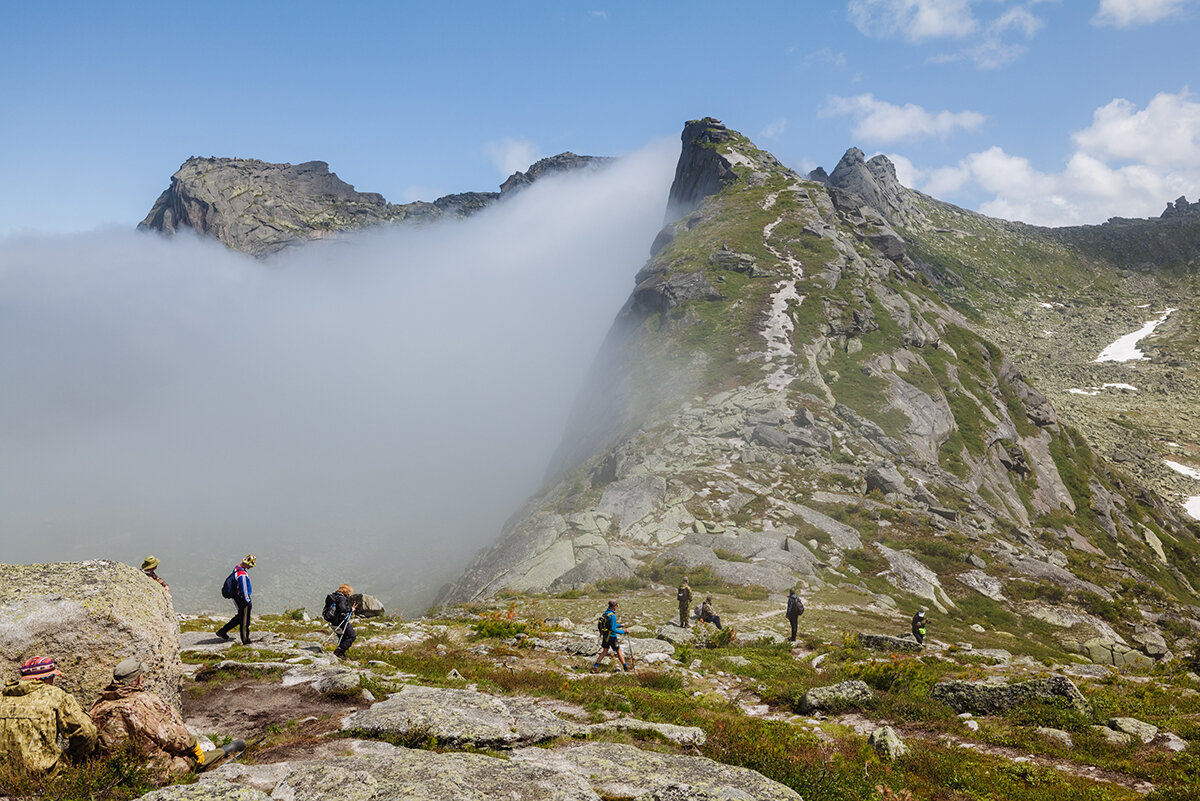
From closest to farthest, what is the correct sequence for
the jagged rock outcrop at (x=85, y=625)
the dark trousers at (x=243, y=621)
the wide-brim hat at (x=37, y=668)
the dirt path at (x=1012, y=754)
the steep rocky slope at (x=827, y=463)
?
1. the wide-brim hat at (x=37, y=668)
2. the jagged rock outcrop at (x=85, y=625)
3. the dirt path at (x=1012, y=754)
4. the dark trousers at (x=243, y=621)
5. the steep rocky slope at (x=827, y=463)

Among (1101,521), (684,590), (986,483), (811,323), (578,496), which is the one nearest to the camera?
(684,590)

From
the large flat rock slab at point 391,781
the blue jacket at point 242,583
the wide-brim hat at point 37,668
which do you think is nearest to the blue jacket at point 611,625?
the large flat rock slab at point 391,781

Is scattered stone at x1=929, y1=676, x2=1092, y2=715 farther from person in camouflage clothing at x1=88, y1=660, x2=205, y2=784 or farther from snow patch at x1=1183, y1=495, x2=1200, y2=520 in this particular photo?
snow patch at x1=1183, y1=495, x2=1200, y2=520

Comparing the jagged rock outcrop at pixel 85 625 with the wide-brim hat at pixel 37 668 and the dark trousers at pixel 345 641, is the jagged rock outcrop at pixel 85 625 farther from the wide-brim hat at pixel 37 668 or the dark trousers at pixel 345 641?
the dark trousers at pixel 345 641

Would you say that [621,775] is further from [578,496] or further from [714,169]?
[714,169]

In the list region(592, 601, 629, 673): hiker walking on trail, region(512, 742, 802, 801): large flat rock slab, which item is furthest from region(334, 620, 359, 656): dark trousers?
region(512, 742, 802, 801): large flat rock slab

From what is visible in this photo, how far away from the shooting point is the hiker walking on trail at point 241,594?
19469mm

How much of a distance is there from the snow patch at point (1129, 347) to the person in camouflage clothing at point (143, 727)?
227322 mm

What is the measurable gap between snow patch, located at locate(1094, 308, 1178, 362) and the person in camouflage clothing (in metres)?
227

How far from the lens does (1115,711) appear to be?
→ 16578 millimetres

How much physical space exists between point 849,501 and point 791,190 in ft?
342

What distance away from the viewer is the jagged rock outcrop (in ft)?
33.2

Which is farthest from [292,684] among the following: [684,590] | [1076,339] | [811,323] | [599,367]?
[1076,339]

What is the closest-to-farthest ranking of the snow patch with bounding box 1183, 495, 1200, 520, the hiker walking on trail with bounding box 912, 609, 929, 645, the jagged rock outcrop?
the jagged rock outcrop, the hiker walking on trail with bounding box 912, 609, 929, 645, the snow patch with bounding box 1183, 495, 1200, 520
